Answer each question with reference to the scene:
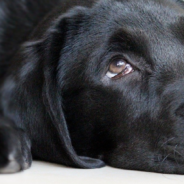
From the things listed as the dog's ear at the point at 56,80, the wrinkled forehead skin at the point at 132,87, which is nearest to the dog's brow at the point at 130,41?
the wrinkled forehead skin at the point at 132,87

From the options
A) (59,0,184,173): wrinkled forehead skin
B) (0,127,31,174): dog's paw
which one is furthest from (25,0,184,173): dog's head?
→ (0,127,31,174): dog's paw

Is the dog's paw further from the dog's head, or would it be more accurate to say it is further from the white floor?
the dog's head

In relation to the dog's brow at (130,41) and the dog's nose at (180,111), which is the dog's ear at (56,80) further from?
the dog's nose at (180,111)

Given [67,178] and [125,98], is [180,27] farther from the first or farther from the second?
[67,178]

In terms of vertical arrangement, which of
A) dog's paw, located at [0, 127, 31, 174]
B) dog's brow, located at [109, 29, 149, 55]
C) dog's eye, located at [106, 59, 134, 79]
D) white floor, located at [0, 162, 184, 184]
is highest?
dog's brow, located at [109, 29, 149, 55]

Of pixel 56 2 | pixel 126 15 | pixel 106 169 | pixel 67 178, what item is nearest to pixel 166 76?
pixel 126 15

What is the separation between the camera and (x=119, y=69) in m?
1.71

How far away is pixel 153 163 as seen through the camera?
1600 millimetres

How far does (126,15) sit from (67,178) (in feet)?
2.24

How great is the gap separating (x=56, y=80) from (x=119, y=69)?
25 cm

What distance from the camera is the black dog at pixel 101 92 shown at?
5.25 feet

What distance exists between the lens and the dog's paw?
5.09 ft

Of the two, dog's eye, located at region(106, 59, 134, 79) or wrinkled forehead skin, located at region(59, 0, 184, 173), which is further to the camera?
dog's eye, located at region(106, 59, 134, 79)

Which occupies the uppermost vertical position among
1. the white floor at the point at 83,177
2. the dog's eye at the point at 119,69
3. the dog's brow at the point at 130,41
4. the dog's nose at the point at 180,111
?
the dog's brow at the point at 130,41
